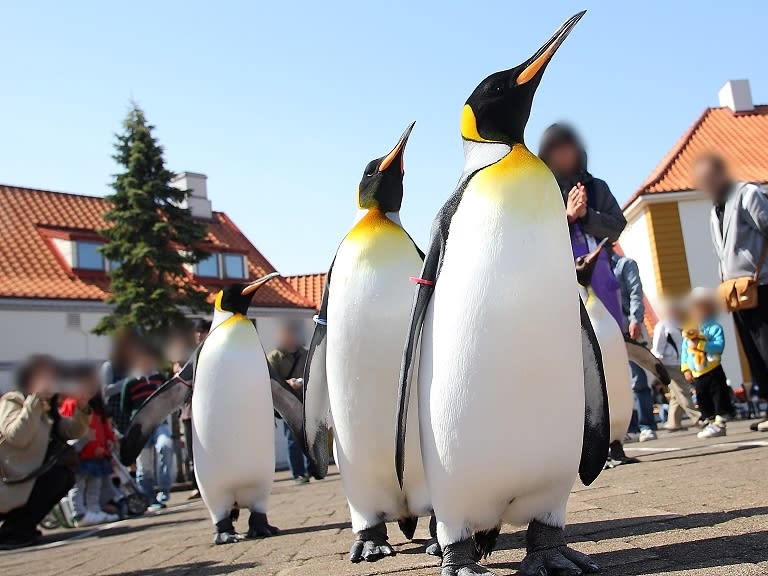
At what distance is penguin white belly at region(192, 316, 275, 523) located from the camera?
4559 millimetres

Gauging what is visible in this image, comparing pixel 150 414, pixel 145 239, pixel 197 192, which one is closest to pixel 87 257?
pixel 145 239

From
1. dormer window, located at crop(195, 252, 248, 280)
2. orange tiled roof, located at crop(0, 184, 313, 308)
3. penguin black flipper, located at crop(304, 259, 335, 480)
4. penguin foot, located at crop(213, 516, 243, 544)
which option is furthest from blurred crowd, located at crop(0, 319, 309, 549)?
dormer window, located at crop(195, 252, 248, 280)

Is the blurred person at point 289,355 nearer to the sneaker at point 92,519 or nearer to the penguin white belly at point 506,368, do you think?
the sneaker at point 92,519

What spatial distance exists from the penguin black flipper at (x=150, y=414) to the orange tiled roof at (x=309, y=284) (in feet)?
74.9

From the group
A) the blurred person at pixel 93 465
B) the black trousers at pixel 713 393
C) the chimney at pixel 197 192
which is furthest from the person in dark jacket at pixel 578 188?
the chimney at pixel 197 192

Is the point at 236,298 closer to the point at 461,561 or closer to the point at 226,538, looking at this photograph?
the point at 226,538

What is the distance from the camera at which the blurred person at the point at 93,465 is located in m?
8.09

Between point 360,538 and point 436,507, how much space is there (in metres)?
0.89

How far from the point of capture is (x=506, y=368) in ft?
7.84

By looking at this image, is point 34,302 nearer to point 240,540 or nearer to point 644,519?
point 240,540

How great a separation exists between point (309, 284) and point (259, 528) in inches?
1002

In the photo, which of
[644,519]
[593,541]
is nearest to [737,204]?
[644,519]

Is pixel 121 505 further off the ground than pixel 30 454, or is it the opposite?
pixel 30 454

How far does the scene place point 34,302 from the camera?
20.2 meters
